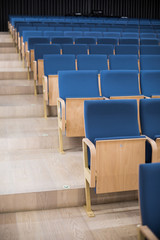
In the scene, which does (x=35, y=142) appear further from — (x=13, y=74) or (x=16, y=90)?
(x=13, y=74)

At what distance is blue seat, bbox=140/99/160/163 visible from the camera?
2.00ft

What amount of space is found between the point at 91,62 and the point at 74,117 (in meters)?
0.28

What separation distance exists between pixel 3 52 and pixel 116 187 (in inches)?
46.4

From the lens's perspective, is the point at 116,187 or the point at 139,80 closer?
the point at 116,187

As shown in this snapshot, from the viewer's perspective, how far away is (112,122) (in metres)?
0.60

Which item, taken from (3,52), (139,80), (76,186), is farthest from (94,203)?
(3,52)

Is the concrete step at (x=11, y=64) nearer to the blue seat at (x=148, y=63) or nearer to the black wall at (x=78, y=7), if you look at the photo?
the blue seat at (x=148, y=63)

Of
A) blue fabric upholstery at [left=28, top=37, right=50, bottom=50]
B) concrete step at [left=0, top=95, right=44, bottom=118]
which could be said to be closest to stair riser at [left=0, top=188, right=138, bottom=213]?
concrete step at [left=0, top=95, right=44, bottom=118]

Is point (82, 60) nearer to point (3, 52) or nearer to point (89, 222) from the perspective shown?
point (89, 222)

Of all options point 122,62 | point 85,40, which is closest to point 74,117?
point 122,62

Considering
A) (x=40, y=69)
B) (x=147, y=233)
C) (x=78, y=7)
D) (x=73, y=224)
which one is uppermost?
(x=78, y=7)

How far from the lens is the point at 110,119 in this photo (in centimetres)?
60

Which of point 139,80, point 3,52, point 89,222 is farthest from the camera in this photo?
point 3,52

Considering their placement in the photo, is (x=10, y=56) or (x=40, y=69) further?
(x=10, y=56)
